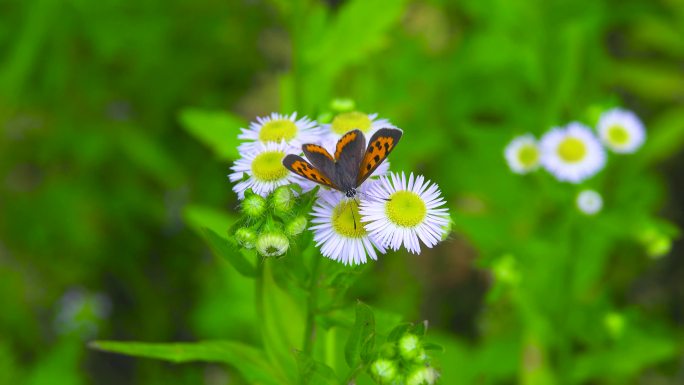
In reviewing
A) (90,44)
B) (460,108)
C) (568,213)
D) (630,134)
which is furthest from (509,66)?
(90,44)

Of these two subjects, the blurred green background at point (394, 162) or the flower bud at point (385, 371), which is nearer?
the flower bud at point (385, 371)

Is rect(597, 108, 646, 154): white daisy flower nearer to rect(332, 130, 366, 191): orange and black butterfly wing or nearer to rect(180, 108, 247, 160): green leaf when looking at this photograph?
rect(180, 108, 247, 160): green leaf

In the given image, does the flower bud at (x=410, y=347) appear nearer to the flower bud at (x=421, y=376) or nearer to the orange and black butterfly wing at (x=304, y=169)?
the flower bud at (x=421, y=376)

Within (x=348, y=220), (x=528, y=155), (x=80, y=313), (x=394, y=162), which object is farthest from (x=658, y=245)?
(x=80, y=313)

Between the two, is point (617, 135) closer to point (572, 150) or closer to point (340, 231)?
point (572, 150)

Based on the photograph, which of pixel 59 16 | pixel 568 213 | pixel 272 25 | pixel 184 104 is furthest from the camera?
pixel 272 25

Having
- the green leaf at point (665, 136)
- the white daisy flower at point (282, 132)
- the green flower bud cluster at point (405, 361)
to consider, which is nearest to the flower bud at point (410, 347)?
the green flower bud cluster at point (405, 361)

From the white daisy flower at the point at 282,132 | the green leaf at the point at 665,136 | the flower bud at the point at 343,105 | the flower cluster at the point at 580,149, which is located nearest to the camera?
the white daisy flower at the point at 282,132

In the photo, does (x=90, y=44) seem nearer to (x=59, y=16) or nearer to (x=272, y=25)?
(x=59, y=16)
